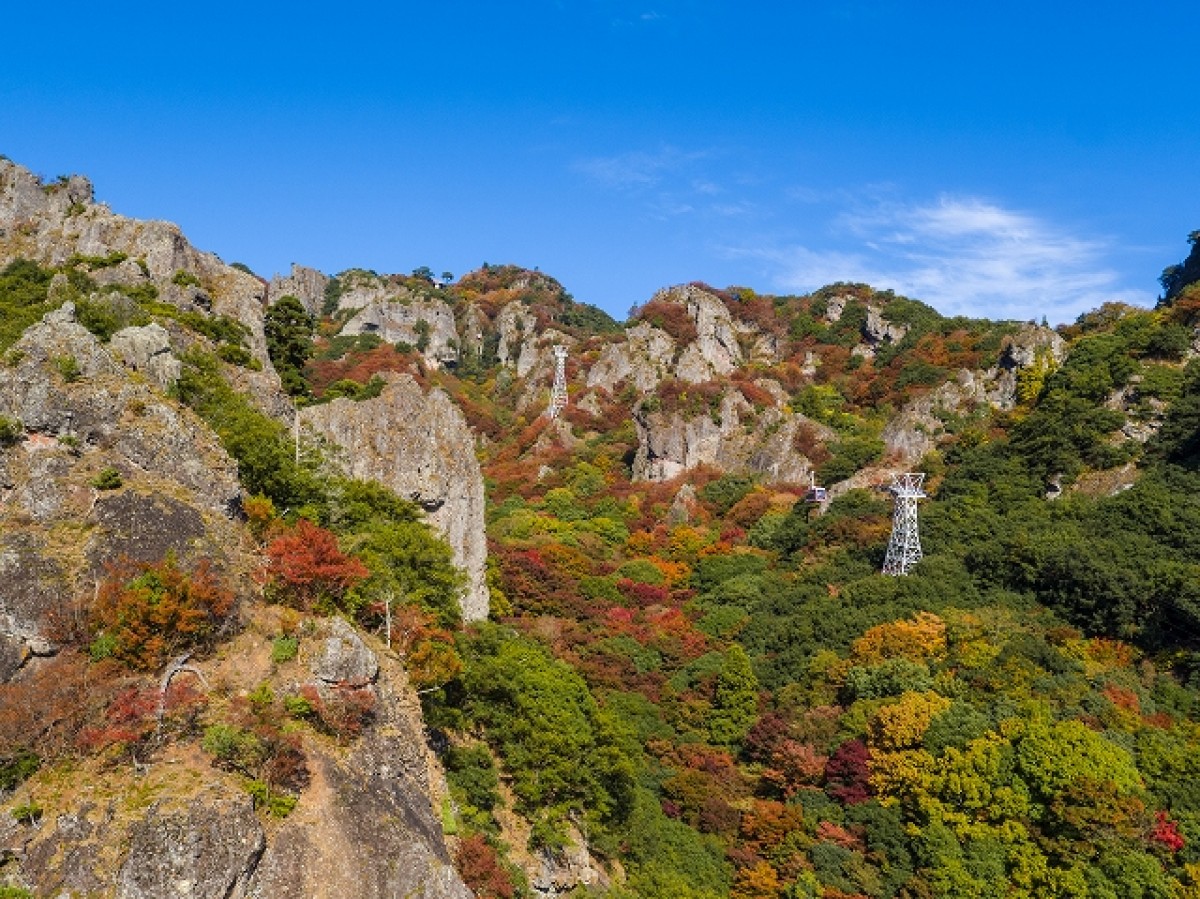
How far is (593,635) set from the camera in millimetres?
40625

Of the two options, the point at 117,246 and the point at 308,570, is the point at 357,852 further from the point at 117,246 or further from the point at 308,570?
the point at 117,246

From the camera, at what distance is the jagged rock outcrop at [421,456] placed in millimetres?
31031

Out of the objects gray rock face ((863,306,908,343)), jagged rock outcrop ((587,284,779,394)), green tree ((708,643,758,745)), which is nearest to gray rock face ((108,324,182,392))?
green tree ((708,643,758,745))

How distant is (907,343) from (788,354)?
11.1 meters

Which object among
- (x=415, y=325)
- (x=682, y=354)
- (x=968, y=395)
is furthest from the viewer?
(x=415, y=325)

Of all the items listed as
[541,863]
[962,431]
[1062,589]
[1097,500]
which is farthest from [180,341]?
[962,431]

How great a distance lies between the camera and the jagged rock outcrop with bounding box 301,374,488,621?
31.0m

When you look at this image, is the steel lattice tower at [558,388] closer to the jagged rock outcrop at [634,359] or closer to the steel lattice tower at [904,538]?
the jagged rock outcrop at [634,359]

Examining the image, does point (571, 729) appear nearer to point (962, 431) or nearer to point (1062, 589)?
point (1062, 589)

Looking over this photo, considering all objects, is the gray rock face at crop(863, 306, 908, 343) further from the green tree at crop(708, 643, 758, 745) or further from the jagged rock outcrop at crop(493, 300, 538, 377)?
the green tree at crop(708, 643, 758, 745)

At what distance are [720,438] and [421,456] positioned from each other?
3922cm

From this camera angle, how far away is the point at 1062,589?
36656 millimetres

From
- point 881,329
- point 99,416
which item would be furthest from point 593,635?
point 881,329

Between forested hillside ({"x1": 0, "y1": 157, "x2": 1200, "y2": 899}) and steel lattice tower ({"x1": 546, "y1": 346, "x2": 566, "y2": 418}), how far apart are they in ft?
48.8
